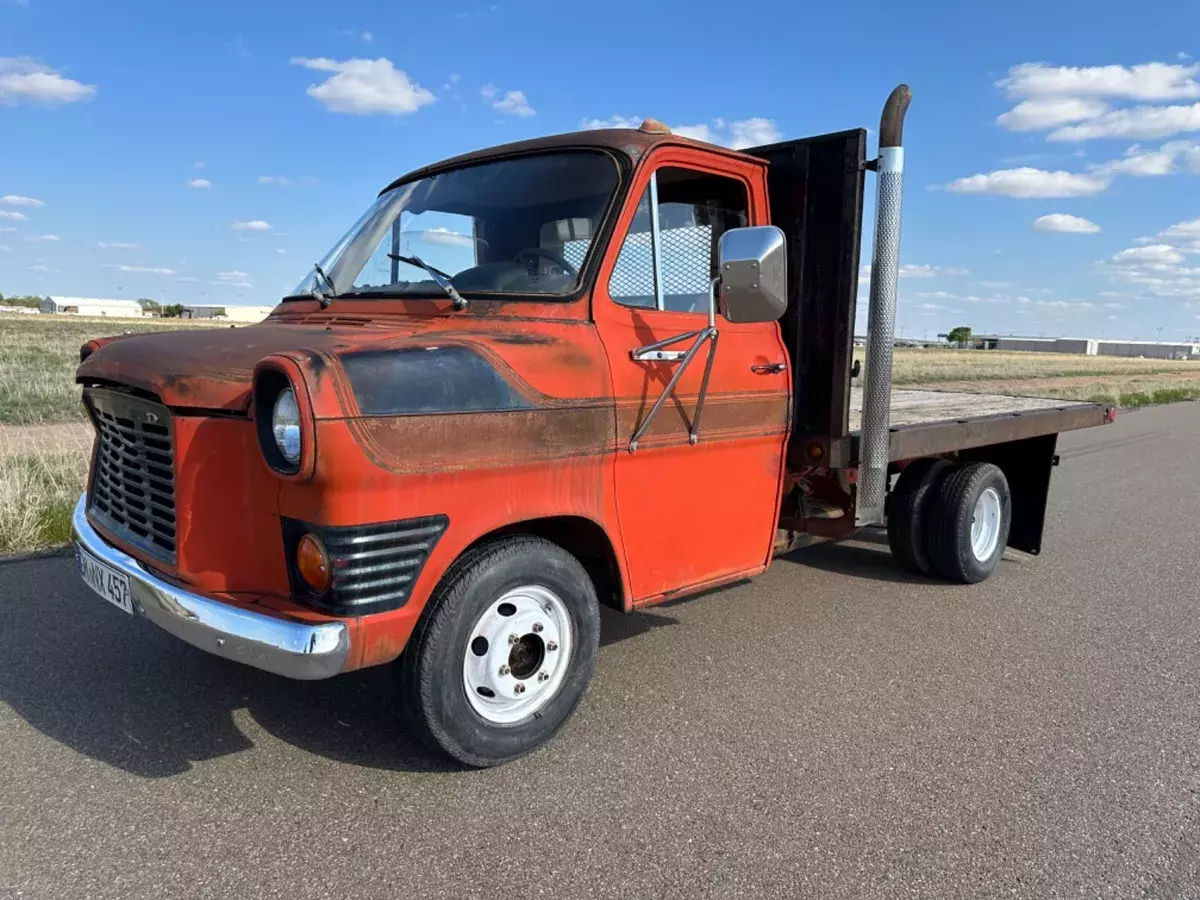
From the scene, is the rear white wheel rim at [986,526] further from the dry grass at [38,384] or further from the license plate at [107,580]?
the dry grass at [38,384]

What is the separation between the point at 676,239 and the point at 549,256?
581mm

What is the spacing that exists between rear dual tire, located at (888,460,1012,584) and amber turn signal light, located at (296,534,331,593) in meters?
4.18

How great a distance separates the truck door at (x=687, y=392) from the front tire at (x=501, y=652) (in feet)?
1.30

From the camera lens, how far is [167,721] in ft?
11.7

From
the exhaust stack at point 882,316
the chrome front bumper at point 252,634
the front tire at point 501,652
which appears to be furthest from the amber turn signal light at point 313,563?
the exhaust stack at point 882,316

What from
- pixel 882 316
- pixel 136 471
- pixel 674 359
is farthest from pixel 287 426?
pixel 882 316

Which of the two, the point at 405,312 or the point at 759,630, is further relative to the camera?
the point at 759,630

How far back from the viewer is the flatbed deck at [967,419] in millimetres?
5070

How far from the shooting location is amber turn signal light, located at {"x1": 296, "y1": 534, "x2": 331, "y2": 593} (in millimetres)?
2754

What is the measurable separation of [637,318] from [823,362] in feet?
4.47

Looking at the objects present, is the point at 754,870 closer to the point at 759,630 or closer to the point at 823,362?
the point at 759,630

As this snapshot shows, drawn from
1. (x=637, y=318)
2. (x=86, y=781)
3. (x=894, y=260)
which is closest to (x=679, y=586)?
(x=637, y=318)

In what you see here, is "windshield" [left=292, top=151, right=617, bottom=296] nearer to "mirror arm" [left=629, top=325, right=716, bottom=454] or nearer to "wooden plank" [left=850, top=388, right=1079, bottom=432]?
"mirror arm" [left=629, top=325, right=716, bottom=454]

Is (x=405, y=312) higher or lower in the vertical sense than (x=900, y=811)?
higher
